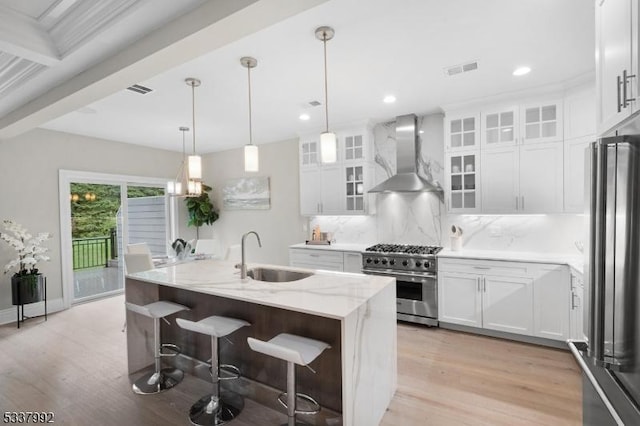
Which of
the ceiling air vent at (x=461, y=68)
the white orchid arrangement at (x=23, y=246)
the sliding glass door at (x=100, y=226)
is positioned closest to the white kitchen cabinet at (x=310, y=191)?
the ceiling air vent at (x=461, y=68)

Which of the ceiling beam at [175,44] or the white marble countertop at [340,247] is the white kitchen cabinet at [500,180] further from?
the ceiling beam at [175,44]

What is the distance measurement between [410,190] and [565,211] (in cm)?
165

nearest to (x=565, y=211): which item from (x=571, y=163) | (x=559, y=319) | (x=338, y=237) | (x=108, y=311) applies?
(x=571, y=163)

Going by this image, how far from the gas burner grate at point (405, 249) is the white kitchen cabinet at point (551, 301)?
113cm

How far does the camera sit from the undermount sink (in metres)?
2.88

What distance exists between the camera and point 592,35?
2355 millimetres

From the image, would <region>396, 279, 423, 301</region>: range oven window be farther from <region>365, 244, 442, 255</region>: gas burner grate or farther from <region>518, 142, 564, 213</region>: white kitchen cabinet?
<region>518, 142, 564, 213</region>: white kitchen cabinet

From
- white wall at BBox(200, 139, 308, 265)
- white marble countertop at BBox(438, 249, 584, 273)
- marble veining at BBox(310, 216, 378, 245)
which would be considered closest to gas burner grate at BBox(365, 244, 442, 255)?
white marble countertop at BBox(438, 249, 584, 273)

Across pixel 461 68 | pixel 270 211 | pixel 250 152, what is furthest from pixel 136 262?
pixel 461 68

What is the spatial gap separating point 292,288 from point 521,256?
280 centimetres

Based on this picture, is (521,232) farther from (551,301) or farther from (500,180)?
(551,301)

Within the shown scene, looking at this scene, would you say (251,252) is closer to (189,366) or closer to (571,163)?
(189,366)

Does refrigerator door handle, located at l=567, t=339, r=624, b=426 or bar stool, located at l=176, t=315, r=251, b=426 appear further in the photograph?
bar stool, located at l=176, t=315, r=251, b=426

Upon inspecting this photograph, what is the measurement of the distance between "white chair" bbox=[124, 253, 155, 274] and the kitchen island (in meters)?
0.74
